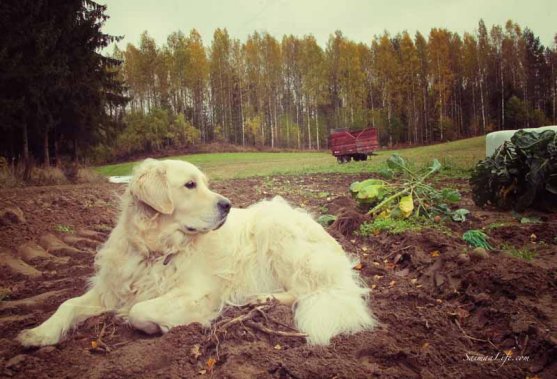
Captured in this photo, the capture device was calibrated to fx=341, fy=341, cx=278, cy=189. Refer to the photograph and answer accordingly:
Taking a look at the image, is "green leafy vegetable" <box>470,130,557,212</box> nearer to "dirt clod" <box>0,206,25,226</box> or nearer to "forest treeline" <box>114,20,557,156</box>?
"forest treeline" <box>114,20,557,156</box>

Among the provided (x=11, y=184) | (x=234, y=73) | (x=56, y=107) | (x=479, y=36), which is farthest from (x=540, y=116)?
(x=11, y=184)

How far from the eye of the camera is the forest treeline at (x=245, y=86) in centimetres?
338

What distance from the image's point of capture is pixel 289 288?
273cm

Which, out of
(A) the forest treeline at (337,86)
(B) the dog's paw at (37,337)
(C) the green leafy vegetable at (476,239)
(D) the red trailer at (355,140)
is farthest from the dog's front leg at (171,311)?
(D) the red trailer at (355,140)

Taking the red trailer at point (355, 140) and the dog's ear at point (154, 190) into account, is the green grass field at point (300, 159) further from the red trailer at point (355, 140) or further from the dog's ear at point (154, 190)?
the dog's ear at point (154, 190)

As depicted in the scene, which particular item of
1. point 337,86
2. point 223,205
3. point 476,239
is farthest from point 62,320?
point 337,86

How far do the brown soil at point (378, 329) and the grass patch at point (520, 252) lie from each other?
6cm

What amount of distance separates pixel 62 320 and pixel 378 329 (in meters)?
1.97

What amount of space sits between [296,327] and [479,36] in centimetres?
656

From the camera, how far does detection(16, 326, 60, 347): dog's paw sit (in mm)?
1972

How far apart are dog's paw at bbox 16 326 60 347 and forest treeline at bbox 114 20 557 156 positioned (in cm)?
290

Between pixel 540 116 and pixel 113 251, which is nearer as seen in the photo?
pixel 113 251

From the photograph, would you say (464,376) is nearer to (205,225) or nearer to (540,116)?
(205,225)

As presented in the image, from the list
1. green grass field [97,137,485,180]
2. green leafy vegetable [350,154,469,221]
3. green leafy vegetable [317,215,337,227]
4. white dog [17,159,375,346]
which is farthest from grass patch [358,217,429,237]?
green grass field [97,137,485,180]
